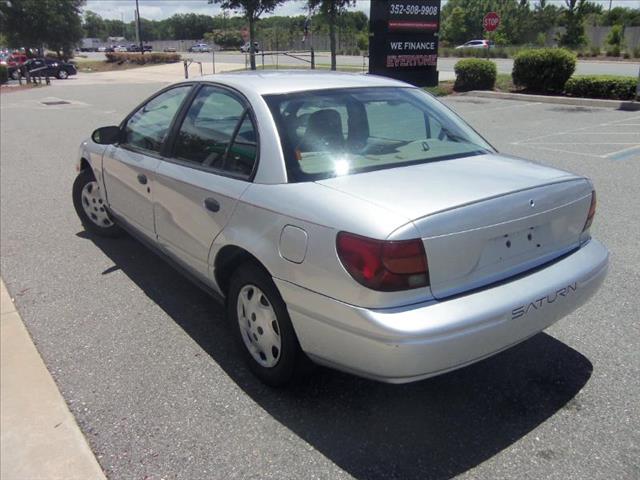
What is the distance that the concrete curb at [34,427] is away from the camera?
8.89ft

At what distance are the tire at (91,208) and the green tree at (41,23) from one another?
4814 centimetres

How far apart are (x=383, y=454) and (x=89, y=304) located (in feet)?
8.68

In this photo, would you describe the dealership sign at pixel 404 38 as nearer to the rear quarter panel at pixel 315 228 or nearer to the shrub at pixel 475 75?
the shrub at pixel 475 75

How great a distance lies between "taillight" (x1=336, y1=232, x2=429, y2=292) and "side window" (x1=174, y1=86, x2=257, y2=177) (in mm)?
933

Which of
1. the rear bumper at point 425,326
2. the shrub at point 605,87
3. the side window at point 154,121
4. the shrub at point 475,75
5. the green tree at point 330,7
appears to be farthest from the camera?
the green tree at point 330,7

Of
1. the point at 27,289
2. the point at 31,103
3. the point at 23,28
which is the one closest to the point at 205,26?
the point at 23,28

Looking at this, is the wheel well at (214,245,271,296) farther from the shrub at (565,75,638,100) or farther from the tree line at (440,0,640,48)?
the tree line at (440,0,640,48)

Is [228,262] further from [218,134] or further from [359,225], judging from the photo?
[359,225]

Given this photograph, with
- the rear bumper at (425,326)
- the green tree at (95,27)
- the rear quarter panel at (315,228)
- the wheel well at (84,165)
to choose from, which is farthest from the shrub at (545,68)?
the green tree at (95,27)

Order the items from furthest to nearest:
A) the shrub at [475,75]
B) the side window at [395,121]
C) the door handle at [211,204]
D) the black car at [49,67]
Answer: the black car at [49,67] → the shrub at [475,75] → the side window at [395,121] → the door handle at [211,204]

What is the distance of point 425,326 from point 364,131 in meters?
1.53

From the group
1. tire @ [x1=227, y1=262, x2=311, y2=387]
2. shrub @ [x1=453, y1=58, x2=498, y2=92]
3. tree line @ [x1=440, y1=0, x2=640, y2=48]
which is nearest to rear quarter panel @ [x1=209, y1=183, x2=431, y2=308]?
tire @ [x1=227, y1=262, x2=311, y2=387]

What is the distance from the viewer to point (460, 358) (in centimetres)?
246

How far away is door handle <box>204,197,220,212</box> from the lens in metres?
3.23
